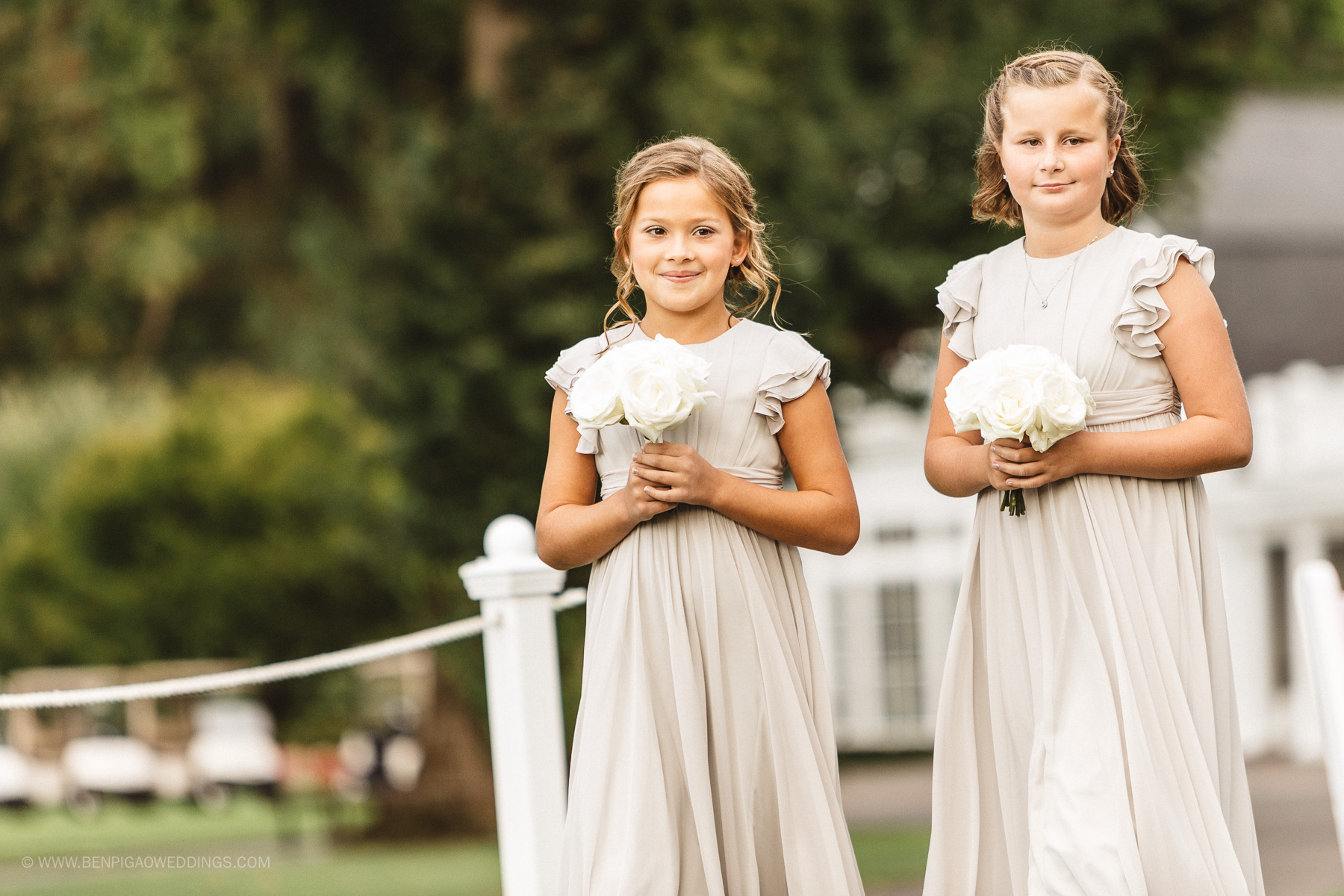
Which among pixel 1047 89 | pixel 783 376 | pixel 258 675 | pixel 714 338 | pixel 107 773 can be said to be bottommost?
pixel 107 773

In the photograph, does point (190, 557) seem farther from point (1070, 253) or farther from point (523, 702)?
point (1070, 253)

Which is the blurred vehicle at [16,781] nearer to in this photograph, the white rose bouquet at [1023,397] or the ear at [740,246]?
the ear at [740,246]

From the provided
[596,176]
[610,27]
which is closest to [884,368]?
[596,176]

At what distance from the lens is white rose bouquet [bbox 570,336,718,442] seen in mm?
2918

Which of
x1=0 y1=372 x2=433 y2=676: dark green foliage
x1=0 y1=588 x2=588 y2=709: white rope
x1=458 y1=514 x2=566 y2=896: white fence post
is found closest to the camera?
x1=0 y1=588 x2=588 y2=709: white rope

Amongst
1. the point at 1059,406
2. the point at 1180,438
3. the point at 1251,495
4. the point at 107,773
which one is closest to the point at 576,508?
the point at 1059,406

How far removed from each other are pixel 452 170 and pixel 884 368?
3.56 meters

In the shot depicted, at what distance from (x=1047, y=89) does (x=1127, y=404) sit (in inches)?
25.4

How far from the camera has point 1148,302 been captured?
3.02 m

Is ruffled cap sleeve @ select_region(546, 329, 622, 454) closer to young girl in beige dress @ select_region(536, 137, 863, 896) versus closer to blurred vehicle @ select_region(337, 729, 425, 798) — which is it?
young girl in beige dress @ select_region(536, 137, 863, 896)

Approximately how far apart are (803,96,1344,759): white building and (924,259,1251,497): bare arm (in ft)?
41.8

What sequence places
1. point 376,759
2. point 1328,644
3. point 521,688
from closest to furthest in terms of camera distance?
point 1328,644, point 521,688, point 376,759

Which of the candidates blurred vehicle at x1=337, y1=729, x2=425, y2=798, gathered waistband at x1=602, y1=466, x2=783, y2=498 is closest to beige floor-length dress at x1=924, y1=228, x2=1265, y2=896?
gathered waistband at x1=602, y1=466, x2=783, y2=498

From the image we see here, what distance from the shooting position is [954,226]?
36.6ft
